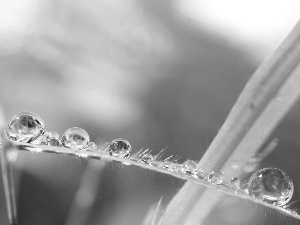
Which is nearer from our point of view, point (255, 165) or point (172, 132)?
point (255, 165)

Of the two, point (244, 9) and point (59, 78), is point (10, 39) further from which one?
point (244, 9)

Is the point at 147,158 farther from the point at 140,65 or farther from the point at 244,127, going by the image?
the point at 140,65

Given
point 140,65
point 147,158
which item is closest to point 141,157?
point 147,158

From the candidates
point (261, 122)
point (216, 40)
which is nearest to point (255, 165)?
point (261, 122)

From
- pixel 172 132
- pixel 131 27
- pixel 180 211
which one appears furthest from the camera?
pixel 131 27

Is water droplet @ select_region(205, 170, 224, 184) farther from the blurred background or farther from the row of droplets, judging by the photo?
the blurred background

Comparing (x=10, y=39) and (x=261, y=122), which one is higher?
(x=261, y=122)
